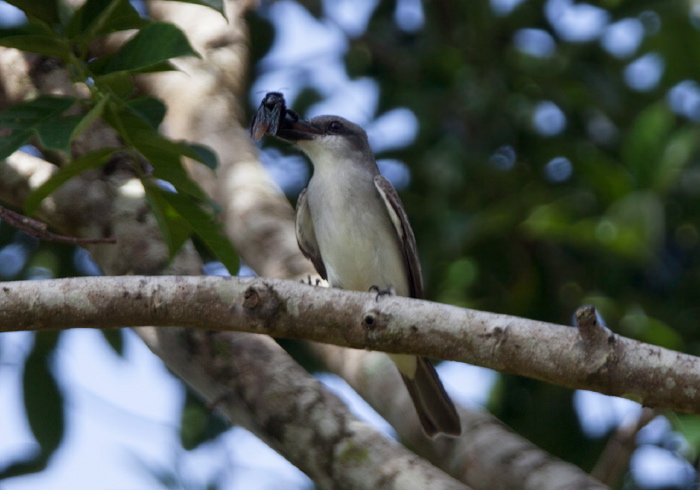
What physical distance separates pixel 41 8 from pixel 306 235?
241 centimetres

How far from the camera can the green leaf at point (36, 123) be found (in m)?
2.91

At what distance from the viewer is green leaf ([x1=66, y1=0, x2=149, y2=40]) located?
3.10m

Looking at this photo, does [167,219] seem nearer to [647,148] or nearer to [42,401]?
[42,401]

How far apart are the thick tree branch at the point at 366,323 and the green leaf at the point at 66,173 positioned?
0.53 meters

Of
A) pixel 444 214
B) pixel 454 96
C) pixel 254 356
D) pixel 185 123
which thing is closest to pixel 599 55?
pixel 454 96

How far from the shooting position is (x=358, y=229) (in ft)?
16.4

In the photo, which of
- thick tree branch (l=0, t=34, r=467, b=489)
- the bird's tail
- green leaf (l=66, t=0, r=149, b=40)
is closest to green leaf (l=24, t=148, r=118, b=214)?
green leaf (l=66, t=0, r=149, b=40)

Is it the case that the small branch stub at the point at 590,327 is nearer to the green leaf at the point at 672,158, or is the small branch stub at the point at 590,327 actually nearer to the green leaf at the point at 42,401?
the green leaf at the point at 672,158

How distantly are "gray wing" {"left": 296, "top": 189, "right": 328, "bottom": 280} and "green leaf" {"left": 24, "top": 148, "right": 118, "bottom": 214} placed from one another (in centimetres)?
199

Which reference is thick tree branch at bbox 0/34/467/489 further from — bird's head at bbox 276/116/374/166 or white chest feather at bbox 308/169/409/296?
bird's head at bbox 276/116/374/166

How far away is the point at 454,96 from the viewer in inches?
229

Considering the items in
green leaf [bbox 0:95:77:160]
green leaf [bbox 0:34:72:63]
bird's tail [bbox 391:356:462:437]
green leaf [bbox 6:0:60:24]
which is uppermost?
green leaf [bbox 6:0:60:24]

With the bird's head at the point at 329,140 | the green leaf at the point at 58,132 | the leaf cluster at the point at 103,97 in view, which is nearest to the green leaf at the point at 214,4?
the leaf cluster at the point at 103,97

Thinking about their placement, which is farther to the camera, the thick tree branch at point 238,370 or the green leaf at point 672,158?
the green leaf at point 672,158
